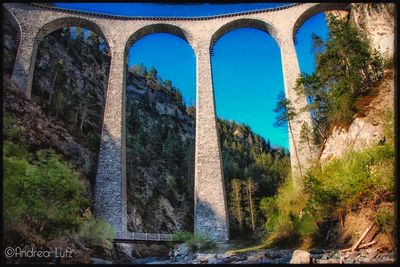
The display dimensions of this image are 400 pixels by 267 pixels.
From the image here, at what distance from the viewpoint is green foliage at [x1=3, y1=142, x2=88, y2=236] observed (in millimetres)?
6844

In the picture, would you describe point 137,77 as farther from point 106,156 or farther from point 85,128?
point 106,156

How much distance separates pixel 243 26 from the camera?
76.1 feet

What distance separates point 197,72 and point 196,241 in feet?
31.5

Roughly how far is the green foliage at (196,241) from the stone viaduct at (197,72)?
1.12 m

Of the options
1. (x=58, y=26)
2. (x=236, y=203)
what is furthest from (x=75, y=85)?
(x=236, y=203)

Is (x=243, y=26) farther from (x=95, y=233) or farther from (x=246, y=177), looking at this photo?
(x=95, y=233)

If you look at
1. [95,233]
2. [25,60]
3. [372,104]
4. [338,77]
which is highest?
[25,60]

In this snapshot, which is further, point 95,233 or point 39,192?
point 95,233

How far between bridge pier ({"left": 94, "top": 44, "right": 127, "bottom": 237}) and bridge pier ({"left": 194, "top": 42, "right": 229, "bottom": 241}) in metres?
3.62

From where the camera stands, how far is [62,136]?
65.5 feet

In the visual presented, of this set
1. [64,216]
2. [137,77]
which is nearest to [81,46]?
[137,77]

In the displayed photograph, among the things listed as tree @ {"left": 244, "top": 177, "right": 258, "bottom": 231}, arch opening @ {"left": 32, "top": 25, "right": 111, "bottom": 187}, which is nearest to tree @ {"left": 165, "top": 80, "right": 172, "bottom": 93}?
arch opening @ {"left": 32, "top": 25, "right": 111, "bottom": 187}

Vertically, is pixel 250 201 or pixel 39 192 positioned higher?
pixel 250 201

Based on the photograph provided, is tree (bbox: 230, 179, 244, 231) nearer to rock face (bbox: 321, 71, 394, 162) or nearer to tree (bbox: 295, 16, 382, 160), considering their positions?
tree (bbox: 295, 16, 382, 160)
